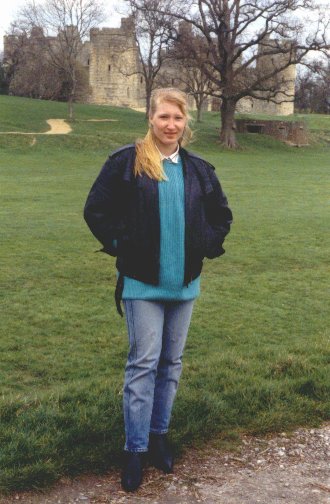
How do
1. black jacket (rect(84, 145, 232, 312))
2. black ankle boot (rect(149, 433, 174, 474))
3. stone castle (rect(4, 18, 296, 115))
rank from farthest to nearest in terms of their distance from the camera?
1. stone castle (rect(4, 18, 296, 115))
2. black ankle boot (rect(149, 433, 174, 474))
3. black jacket (rect(84, 145, 232, 312))

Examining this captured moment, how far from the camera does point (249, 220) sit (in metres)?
15.2

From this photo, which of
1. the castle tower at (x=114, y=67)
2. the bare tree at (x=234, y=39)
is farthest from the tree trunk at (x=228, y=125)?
the castle tower at (x=114, y=67)

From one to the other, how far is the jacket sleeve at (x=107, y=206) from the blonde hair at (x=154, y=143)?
13 cm

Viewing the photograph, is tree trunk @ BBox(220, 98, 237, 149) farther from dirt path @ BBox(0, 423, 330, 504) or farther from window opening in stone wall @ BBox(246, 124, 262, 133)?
dirt path @ BBox(0, 423, 330, 504)

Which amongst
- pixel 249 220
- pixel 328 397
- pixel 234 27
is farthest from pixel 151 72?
pixel 328 397

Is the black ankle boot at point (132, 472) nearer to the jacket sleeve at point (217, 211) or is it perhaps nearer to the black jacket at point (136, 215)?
the black jacket at point (136, 215)

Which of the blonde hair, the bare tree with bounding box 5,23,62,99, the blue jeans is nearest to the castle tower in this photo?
the bare tree with bounding box 5,23,62,99

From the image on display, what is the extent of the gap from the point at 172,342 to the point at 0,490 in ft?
3.73

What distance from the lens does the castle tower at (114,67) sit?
5900 cm

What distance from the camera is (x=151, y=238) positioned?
351 centimetres

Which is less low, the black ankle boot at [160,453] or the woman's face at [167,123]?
the woman's face at [167,123]

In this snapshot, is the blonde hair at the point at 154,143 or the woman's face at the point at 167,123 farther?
the woman's face at the point at 167,123

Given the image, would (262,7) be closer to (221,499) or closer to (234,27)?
(234,27)

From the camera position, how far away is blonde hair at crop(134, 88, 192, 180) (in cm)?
352
